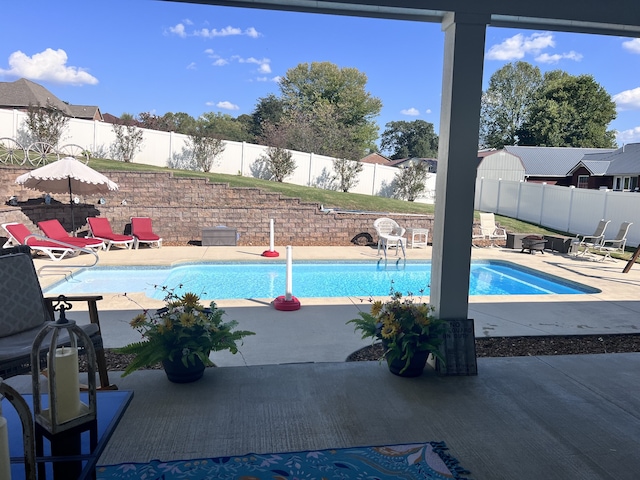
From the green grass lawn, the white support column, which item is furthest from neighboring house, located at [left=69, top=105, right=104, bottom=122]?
the white support column

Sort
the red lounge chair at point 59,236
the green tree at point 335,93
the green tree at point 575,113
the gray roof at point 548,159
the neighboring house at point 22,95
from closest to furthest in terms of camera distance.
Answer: the red lounge chair at point 59,236 → the neighboring house at point 22,95 → the gray roof at point 548,159 → the green tree at point 575,113 → the green tree at point 335,93

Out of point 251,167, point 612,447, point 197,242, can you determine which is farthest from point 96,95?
point 612,447

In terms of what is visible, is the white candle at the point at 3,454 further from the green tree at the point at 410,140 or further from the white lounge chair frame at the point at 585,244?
the green tree at the point at 410,140

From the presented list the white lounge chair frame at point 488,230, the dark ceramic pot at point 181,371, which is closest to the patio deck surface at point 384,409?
the dark ceramic pot at point 181,371

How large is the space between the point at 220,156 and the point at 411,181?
25.1ft

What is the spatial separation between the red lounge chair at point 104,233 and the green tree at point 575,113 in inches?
1533

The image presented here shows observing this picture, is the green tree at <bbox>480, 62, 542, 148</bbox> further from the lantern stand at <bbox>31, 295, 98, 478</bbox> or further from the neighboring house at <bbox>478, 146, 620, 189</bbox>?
the lantern stand at <bbox>31, 295, 98, 478</bbox>

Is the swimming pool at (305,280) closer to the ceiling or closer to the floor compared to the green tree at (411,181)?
closer to the floor

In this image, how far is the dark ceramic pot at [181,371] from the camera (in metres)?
3.13

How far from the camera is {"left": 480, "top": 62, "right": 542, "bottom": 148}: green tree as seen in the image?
45.5 metres

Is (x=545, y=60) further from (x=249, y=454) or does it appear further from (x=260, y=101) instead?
(x=249, y=454)

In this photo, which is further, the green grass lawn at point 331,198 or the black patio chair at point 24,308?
the green grass lawn at point 331,198

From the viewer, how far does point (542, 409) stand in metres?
2.93

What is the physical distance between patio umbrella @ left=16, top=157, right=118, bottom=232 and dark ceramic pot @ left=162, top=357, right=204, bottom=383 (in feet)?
24.4
